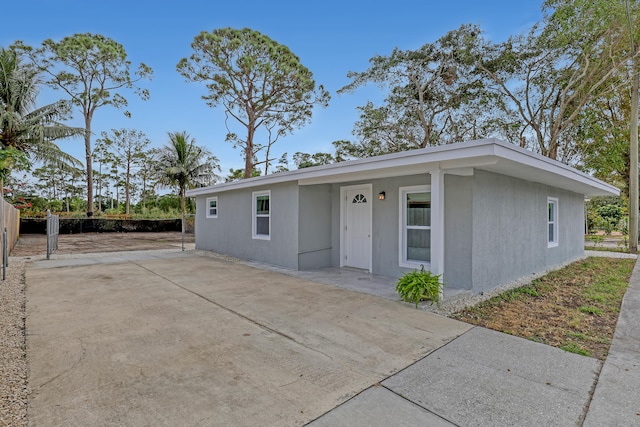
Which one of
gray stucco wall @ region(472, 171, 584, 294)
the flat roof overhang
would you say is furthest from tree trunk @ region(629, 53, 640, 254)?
the flat roof overhang

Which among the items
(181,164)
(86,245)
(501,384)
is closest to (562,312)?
(501,384)

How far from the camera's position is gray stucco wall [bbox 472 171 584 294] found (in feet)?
18.1

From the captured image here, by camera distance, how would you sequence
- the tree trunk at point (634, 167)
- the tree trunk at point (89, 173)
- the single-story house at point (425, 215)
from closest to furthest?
the single-story house at point (425, 215)
the tree trunk at point (634, 167)
the tree trunk at point (89, 173)

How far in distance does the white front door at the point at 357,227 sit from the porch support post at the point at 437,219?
2250mm

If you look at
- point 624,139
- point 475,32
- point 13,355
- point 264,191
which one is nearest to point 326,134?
point 475,32

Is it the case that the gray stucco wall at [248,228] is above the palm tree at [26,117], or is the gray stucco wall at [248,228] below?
below

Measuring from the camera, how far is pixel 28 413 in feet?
7.25

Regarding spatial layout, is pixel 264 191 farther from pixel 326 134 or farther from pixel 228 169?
pixel 228 169

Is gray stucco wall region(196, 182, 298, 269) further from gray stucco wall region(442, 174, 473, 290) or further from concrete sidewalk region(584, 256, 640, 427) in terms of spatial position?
Answer: concrete sidewalk region(584, 256, 640, 427)

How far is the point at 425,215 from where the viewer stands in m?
6.11

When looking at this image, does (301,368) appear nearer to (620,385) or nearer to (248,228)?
(620,385)

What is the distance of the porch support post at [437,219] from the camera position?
497 cm

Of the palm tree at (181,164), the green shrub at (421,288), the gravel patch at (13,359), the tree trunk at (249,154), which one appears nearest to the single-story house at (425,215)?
the green shrub at (421,288)

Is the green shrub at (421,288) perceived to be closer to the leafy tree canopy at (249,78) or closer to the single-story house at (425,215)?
the single-story house at (425,215)
